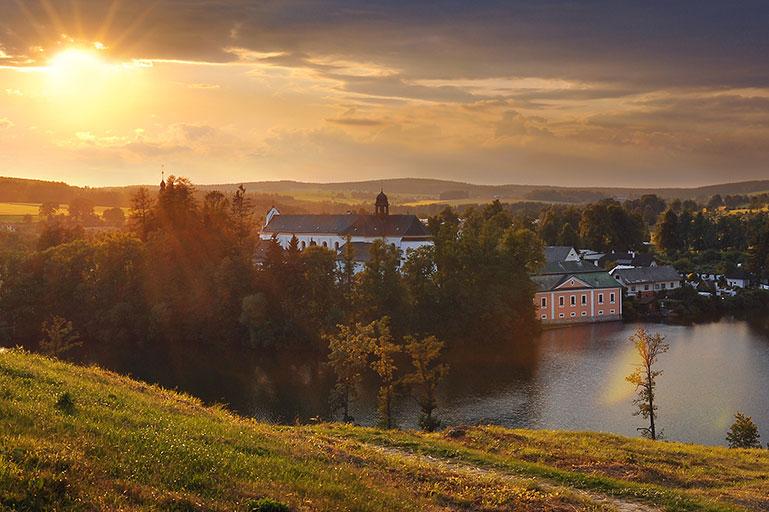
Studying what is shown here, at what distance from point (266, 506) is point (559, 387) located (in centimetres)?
3637

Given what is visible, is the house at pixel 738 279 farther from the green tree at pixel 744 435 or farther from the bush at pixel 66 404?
the bush at pixel 66 404

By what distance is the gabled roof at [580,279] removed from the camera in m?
71.8

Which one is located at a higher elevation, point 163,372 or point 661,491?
point 661,491

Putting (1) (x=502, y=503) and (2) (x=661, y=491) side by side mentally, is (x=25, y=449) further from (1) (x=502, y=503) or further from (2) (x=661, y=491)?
(2) (x=661, y=491)

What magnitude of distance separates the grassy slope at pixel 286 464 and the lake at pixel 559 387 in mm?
15512

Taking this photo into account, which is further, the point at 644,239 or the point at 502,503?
the point at 644,239

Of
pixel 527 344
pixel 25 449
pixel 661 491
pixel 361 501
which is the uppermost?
pixel 25 449

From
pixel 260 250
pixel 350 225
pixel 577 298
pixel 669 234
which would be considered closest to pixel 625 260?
pixel 669 234

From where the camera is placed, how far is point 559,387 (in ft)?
145

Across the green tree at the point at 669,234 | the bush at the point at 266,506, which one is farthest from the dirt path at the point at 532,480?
the green tree at the point at 669,234

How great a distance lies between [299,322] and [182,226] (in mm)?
16650

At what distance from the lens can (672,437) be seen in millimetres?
34562

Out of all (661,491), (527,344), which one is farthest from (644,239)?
(661,491)

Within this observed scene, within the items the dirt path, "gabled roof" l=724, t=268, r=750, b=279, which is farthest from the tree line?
the dirt path
